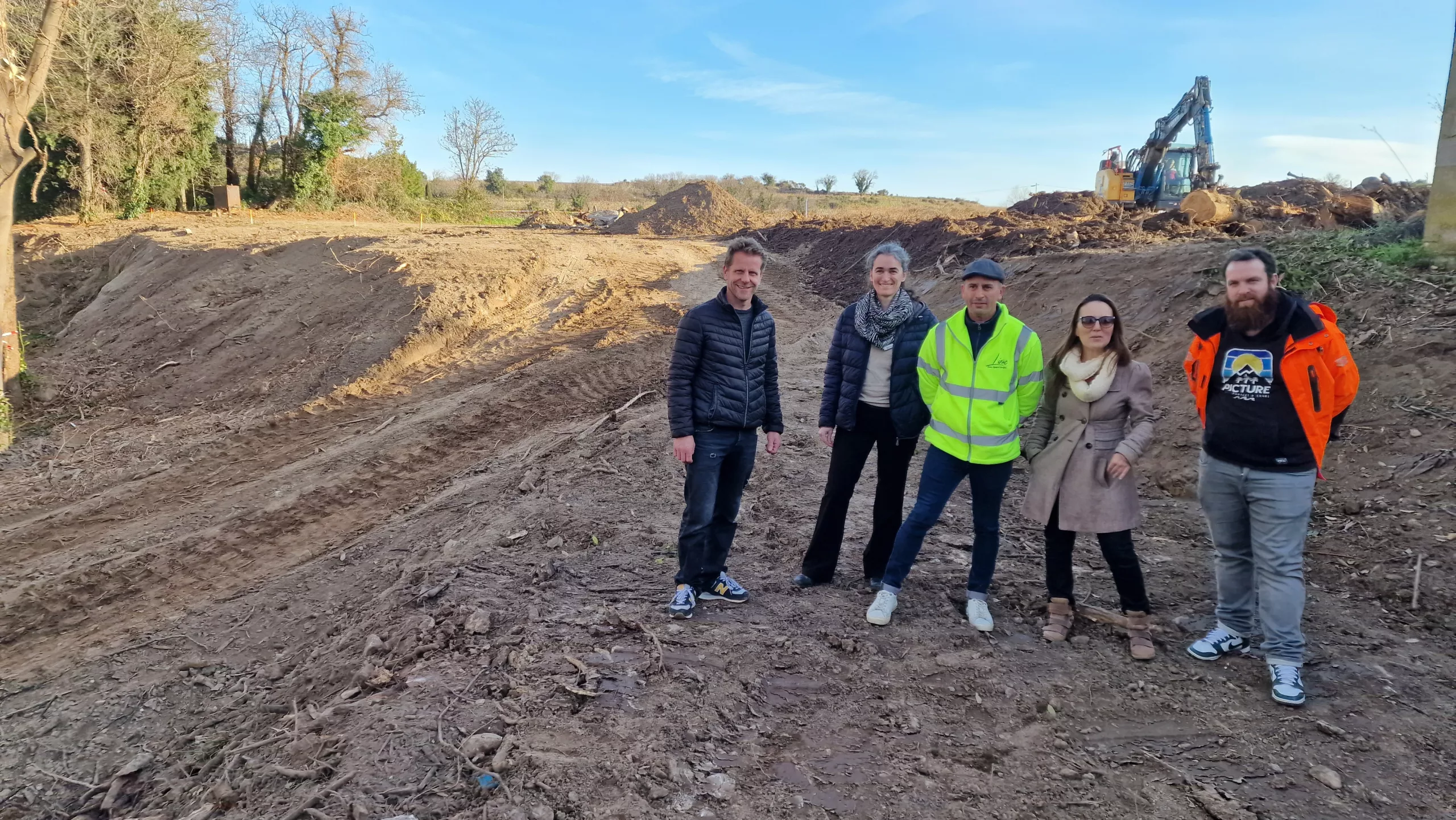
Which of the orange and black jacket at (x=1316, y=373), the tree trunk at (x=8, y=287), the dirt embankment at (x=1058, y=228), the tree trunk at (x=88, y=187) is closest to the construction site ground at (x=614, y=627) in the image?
the tree trunk at (x=8, y=287)

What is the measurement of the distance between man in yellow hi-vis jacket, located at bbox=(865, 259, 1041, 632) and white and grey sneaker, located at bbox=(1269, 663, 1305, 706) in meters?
1.14

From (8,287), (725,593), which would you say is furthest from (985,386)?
(8,287)

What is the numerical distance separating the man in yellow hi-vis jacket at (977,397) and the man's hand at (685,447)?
1.10 meters

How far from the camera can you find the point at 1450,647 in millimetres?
3637

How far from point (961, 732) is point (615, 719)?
135 centimetres

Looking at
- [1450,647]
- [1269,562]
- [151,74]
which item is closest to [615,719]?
[1269,562]

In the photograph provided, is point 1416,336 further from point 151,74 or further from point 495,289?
point 151,74

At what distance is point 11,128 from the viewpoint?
9336 millimetres

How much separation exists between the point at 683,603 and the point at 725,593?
326 millimetres

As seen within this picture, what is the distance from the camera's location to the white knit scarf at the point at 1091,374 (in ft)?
11.3

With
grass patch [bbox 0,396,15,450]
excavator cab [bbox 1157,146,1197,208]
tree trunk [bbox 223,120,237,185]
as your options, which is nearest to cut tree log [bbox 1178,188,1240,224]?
excavator cab [bbox 1157,146,1197,208]

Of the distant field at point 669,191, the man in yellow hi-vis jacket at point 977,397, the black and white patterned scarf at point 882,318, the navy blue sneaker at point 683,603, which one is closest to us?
the man in yellow hi-vis jacket at point 977,397

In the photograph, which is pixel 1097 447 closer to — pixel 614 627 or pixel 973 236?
pixel 614 627

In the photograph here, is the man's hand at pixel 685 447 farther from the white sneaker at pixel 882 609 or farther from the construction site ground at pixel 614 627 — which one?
the white sneaker at pixel 882 609
